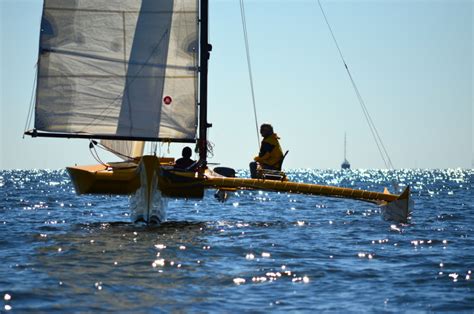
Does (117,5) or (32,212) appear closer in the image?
(117,5)

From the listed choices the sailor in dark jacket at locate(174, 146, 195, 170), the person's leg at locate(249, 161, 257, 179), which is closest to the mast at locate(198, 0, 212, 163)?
the sailor in dark jacket at locate(174, 146, 195, 170)

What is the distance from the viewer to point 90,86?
21.8 meters

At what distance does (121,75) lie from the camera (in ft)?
71.7

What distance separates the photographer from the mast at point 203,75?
22.5 m

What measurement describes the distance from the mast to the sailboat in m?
0.25

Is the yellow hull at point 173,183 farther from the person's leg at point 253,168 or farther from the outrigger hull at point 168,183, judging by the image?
the person's leg at point 253,168

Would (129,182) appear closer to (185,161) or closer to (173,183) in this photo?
(173,183)

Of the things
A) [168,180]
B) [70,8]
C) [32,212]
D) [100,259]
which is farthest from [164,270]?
[32,212]

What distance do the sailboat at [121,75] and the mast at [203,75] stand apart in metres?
0.25

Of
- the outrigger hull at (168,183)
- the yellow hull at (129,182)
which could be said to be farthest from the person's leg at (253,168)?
the yellow hull at (129,182)

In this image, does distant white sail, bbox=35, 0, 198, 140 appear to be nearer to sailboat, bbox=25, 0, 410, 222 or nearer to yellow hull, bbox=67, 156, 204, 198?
sailboat, bbox=25, 0, 410, 222

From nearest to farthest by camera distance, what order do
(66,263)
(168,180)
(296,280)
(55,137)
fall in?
(296,280) → (66,263) → (168,180) → (55,137)

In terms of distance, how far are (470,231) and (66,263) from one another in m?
11.3

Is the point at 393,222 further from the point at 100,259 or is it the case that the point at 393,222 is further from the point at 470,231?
the point at 100,259
